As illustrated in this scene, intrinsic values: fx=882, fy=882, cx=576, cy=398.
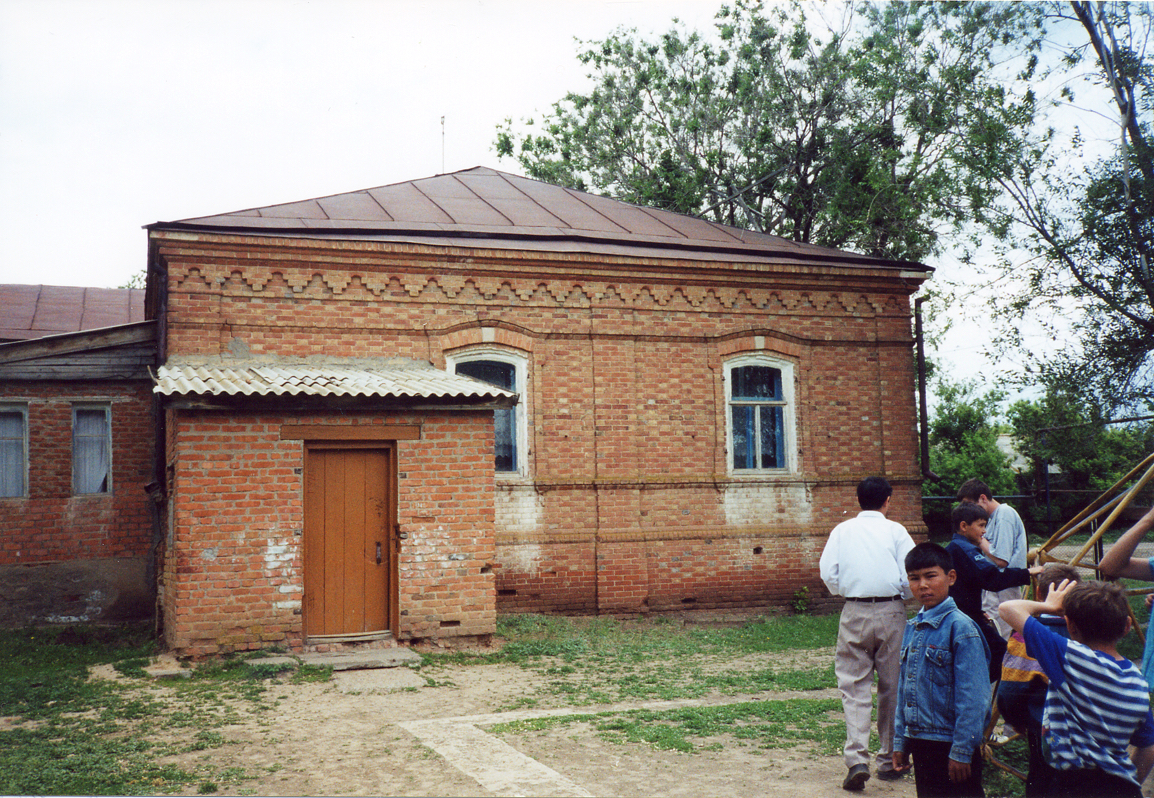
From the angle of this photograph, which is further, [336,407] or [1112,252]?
[1112,252]

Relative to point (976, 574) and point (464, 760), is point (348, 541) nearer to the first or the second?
point (464, 760)

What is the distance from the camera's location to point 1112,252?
42.1ft

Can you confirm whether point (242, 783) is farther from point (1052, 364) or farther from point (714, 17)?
point (714, 17)

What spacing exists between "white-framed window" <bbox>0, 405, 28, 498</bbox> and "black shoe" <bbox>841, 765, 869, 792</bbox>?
38.7 feet

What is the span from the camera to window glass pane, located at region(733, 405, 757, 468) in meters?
13.2

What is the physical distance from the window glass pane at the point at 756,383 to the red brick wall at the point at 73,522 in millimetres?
8712

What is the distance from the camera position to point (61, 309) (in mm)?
17016

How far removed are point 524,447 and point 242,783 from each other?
718cm

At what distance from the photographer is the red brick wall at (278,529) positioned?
8922 millimetres

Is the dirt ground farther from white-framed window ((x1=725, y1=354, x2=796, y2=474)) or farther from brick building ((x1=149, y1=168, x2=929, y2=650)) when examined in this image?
white-framed window ((x1=725, y1=354, x2=796, y2=474))

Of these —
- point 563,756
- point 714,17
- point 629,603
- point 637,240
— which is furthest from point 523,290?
point 714,17

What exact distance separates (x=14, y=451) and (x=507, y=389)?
23.0 feet

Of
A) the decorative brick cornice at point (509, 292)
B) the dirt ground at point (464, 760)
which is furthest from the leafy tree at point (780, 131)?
the dirt ground at point (464, 760)

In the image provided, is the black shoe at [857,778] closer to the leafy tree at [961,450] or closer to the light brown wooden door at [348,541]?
the light brown wooden door at [348,541]
